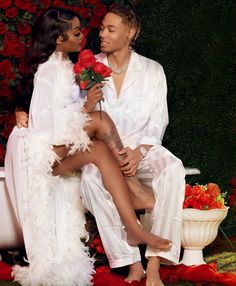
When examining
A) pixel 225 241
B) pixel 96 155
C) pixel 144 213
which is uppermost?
pixel 96 155

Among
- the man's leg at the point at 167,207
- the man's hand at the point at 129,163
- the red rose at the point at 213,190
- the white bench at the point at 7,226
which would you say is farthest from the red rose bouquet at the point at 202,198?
the white bench at the point at 7,226

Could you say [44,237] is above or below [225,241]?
above

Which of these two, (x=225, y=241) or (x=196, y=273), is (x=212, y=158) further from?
(x=196, y=273)

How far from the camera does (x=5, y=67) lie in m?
6.33

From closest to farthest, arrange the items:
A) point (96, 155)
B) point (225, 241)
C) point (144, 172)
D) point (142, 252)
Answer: point (96, 155) < point (144, 172) < point (142, 252) < point (225, 241)

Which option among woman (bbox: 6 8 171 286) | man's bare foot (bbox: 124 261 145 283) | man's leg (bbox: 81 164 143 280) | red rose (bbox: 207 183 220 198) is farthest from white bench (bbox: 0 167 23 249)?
red rose (bbox: 207 183 220 198)

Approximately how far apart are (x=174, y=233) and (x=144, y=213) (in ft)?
1.62

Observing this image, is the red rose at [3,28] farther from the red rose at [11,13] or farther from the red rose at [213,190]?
the red rose at [213,190]

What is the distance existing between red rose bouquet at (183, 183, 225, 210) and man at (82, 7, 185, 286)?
29 centimetres

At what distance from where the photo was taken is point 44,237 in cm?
518

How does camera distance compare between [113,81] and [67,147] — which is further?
[113,81]

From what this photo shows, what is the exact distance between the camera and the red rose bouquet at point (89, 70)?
5184 mm

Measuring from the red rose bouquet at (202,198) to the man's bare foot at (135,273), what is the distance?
0.58 metres

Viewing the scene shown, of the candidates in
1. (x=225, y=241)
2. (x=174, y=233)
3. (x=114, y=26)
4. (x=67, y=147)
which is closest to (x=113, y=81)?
(x=114, y=26)
